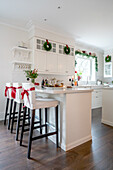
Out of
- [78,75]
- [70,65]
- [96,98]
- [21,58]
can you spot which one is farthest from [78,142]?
[78,75]

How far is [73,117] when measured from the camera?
192 cm

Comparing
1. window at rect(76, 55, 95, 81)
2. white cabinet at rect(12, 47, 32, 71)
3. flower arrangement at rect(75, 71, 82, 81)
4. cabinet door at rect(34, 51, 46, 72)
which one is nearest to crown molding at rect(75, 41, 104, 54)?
window at rect(76, 55, 95, 81)

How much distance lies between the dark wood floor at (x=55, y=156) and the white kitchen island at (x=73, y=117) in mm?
126

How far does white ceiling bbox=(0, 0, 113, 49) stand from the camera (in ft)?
8.24

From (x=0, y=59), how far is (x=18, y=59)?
500 millimetres

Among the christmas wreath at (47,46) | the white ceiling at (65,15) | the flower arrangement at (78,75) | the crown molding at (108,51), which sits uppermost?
the white ceiling at (65,15)

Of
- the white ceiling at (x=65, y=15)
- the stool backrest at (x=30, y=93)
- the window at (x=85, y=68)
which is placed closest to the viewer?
the stool backrest at (x=30, y=93)

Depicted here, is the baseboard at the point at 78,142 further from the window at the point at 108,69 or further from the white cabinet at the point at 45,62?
the window at the point at 108,69

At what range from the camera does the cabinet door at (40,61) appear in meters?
3.53

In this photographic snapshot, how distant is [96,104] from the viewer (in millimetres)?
4867

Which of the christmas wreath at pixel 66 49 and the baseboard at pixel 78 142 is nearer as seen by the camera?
the baseboard at pixel 78 142

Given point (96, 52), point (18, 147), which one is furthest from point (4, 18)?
point (96, 52)

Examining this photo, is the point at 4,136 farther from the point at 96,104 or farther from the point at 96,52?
the point at 96,52

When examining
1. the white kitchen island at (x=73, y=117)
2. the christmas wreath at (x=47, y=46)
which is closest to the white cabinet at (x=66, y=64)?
the christmas wreath at (x=47, y=46)
